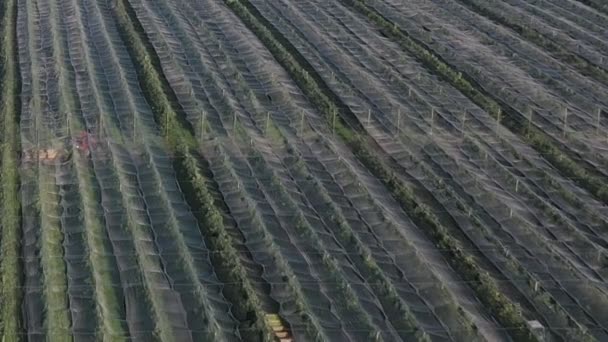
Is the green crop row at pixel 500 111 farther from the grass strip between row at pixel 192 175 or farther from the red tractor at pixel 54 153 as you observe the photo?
the red tractor at pixel 54 153

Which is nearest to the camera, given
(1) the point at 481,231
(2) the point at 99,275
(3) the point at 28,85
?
(2) the point at 99,275

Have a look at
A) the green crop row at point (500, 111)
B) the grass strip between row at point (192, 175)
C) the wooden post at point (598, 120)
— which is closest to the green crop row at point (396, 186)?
the green crop row at point (500, 111)

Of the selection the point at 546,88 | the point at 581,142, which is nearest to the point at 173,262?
the point at 581,142

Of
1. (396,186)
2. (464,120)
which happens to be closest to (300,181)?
(396,186)

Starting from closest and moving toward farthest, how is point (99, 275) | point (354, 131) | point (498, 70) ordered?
point (99, 275), point (354, 131), point (498, 70)

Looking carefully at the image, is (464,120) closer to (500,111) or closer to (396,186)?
(500,111)

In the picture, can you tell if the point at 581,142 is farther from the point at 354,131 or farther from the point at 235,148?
the point at 235,148

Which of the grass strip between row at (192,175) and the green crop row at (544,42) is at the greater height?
the grass strip between row at (192,175)
